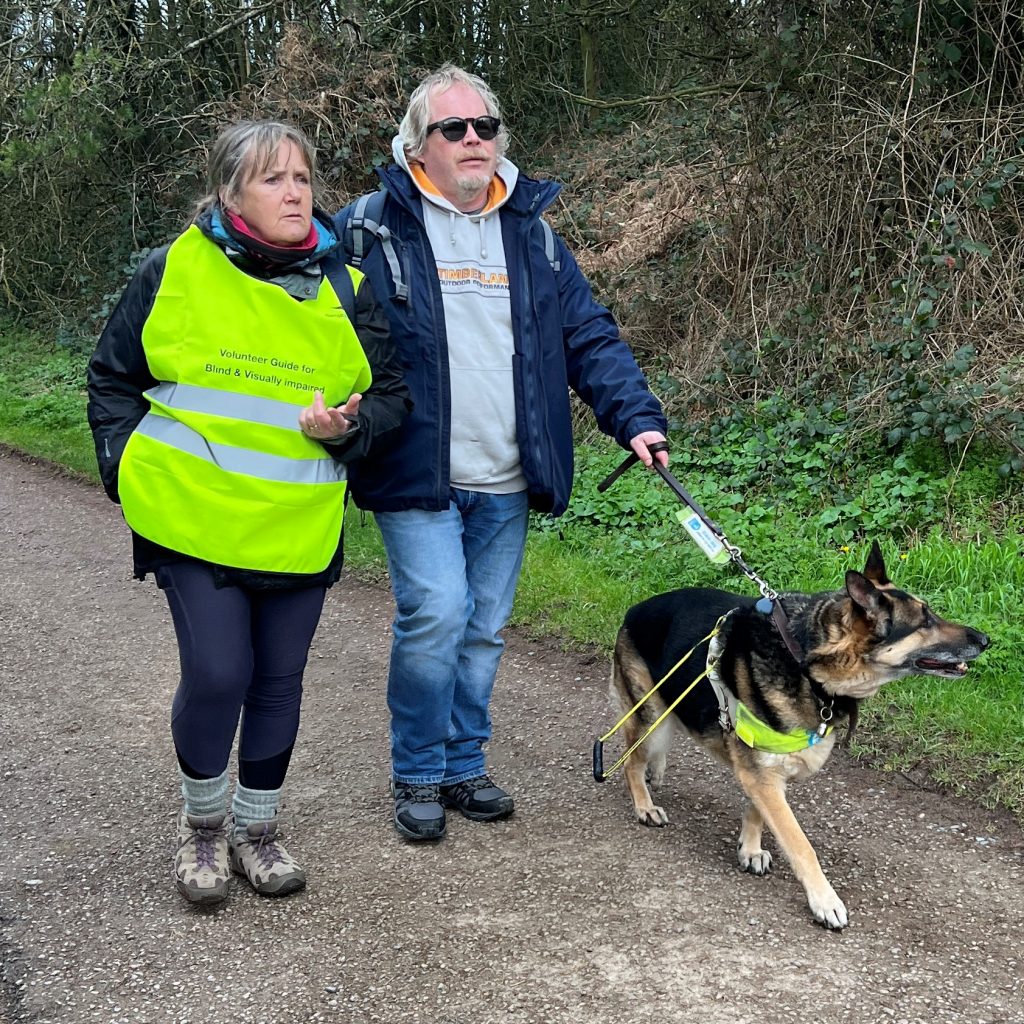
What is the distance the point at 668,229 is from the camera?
10.1 m

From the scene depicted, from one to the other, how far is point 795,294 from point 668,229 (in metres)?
2.15

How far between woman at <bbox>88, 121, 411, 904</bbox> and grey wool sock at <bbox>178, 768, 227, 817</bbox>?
5cm

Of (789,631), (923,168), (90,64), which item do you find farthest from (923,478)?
(90,64)

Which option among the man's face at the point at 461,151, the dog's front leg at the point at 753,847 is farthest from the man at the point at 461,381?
the dog's front leg at the point at 753,847

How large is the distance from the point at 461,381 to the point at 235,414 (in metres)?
0.76

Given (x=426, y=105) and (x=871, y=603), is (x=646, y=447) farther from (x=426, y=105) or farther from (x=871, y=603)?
(x=426, y=105)

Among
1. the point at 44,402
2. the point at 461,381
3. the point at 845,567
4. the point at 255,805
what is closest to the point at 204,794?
the point at 255,805

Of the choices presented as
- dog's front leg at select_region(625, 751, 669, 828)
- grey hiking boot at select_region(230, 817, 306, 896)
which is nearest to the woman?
grey hiking boot at select_region(230, 817, 306, 896)

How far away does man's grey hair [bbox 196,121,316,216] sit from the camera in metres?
3.15

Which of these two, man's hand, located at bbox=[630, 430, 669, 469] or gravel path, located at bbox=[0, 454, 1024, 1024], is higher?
man's hand, located at bbox=[630, 430, 669, 469]

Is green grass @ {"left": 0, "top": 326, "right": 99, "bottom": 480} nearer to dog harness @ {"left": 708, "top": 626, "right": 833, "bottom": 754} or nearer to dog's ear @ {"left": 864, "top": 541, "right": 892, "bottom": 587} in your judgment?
dog harness @ {"left": 708, "top": 626, "right": 833, "bottom": 754}

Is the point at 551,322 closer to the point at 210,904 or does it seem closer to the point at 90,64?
the point at 210,904

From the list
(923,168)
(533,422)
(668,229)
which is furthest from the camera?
(668,229)

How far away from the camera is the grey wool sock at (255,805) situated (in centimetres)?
357
